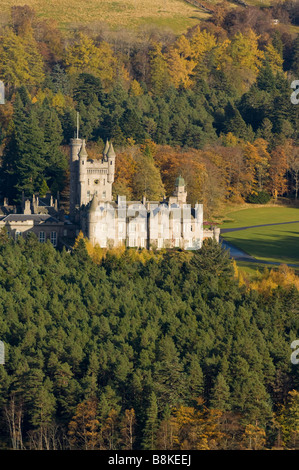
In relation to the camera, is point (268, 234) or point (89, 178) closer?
point (89, 178)

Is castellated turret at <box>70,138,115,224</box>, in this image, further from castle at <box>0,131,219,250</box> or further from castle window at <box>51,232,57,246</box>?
castle window at <box>51,232,57,246</box>

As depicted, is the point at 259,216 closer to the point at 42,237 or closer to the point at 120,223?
the point at 120,223

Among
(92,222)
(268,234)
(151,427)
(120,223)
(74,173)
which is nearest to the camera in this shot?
(151,427)

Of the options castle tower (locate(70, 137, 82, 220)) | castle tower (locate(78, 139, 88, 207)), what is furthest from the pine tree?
castle tower (locate(78, 139, 88, 207))

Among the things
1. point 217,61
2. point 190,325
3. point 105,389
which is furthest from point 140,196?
point 217,61

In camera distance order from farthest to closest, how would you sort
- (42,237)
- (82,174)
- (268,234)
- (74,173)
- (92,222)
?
(268,234), (74,173), (82,174), (42,237), (92,222)

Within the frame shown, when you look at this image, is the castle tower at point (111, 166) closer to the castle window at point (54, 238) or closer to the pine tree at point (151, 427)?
the castle window at point (54, 238)

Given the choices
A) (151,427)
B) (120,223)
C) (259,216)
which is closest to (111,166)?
(120,223)

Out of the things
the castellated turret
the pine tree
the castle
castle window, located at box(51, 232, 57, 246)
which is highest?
the castellated turret

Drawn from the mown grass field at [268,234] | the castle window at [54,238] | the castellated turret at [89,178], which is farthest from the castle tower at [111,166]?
the mown grass field at [268,234]

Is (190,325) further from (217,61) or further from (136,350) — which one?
(217,61)
